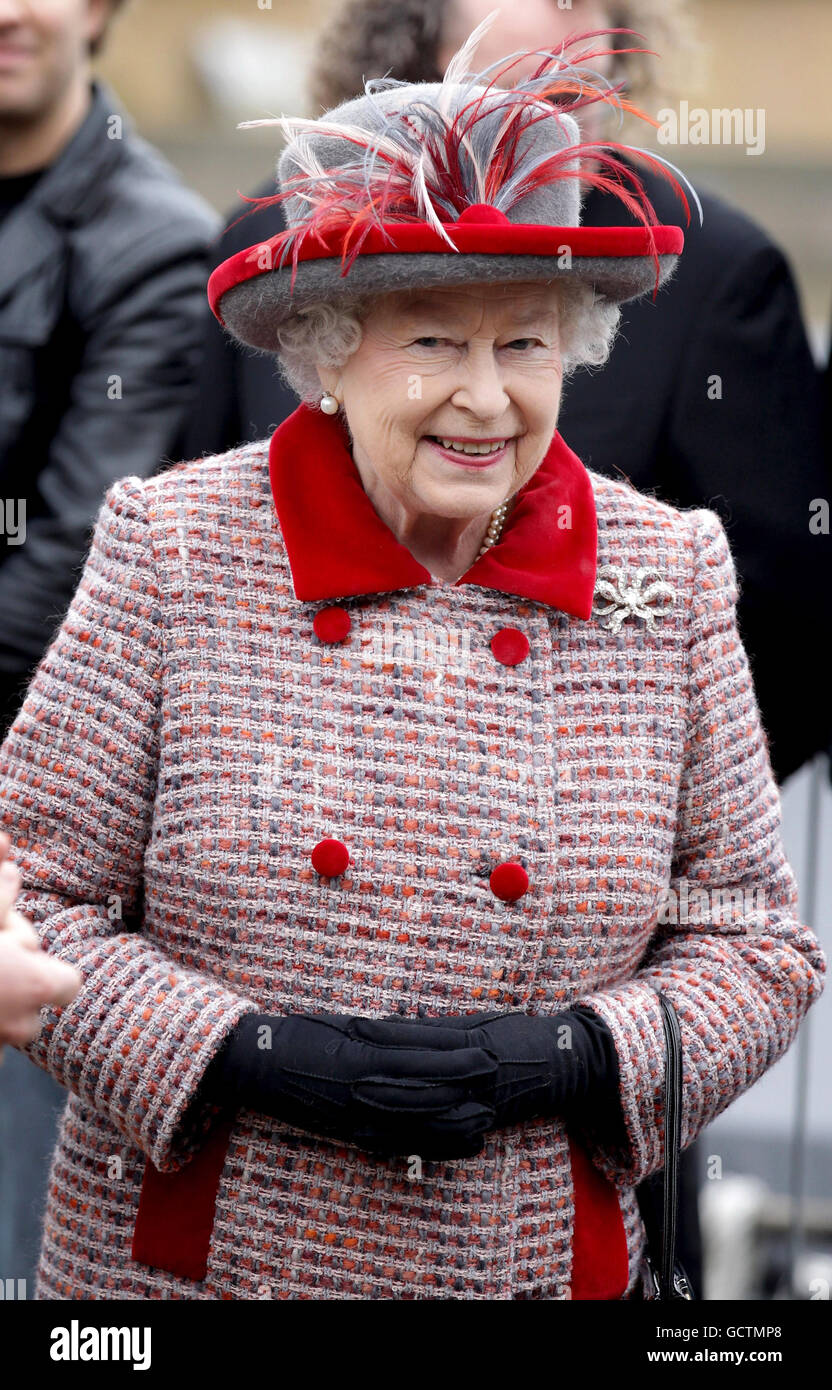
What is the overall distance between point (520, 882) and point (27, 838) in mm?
598

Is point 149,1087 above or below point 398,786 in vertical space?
below

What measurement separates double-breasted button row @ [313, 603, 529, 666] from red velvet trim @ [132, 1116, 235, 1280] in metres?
0.60

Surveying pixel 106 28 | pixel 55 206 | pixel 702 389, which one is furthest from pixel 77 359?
pixel 702 389

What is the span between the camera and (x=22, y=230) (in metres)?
3.44

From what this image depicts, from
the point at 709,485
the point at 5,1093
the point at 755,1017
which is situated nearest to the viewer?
the point at 755,1017

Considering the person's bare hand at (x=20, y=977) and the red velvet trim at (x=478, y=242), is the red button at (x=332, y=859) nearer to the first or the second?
the person's bare hand at (x=20, y=977)

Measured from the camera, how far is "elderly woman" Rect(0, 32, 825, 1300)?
212cm

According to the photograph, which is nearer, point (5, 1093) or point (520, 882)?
point (520, 882)

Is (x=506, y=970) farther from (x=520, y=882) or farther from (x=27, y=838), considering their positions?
(x=27, y=838)

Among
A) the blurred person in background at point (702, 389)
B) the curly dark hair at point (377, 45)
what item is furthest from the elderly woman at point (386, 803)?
the curly dark hair at point (377, 45)

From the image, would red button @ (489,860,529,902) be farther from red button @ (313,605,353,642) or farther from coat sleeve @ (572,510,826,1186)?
red button @ (313,605,353,642)

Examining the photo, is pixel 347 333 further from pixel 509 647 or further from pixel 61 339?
pixel 61 339

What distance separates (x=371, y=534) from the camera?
2.28 meters

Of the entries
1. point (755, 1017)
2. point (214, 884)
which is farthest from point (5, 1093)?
point (755, 1017)
